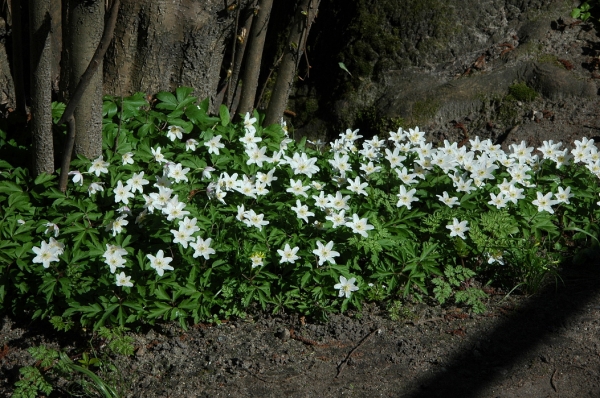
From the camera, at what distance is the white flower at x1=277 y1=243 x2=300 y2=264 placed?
Answer: 3447 mm

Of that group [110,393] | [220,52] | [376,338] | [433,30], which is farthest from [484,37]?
[110,393]

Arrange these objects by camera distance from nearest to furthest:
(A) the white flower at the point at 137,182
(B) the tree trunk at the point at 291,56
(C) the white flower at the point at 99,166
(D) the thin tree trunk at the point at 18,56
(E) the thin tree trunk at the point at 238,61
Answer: (A) the white flower at the point at 137,182 → (C) the white flower at the point at 99,166 → (D) the thin tree trunk at the point at 18,56 → (E) the thin tree trunk at the point at 238,61 → (B) the tree trunk at the point at 291,56

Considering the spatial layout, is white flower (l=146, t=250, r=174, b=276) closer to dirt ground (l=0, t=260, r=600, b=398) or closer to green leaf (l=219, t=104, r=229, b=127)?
dirt ground (l=0, t=260, r=600, b=398)

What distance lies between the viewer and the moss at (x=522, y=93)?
5.31 meters

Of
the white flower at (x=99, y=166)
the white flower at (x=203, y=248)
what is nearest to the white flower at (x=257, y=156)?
the white flower at (x=203, y=248)

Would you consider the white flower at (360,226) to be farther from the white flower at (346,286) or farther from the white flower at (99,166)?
the white flower at (99,166)

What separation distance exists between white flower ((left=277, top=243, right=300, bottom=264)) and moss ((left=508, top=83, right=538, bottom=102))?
9.08 ft

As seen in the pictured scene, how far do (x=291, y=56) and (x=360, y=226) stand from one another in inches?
64.9

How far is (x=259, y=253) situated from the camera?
11.4ft

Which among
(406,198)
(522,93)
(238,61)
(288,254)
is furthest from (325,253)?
(522,93)

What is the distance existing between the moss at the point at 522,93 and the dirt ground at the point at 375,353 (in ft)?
6.48

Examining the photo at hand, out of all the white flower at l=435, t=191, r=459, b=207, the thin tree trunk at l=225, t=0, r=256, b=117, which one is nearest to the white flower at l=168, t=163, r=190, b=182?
the thin tree trunk at l=225, t=0, r=256, b=117

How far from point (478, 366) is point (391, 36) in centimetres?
300

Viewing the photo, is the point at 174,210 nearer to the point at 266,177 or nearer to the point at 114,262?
the point at 114,262
